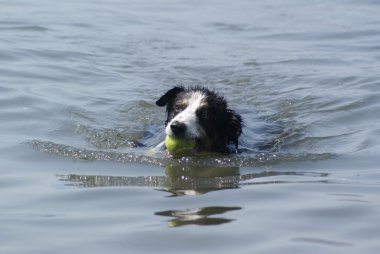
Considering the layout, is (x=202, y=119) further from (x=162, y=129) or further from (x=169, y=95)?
(x=162, y=129)

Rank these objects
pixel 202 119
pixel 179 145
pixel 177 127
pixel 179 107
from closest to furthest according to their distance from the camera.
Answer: pixel 177 127 → pixel 179 145 → pixel 202 119 → pixel 179 107

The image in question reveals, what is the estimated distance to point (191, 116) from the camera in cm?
838

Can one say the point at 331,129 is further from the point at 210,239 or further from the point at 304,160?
the point at 210,239

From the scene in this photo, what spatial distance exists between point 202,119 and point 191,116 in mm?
176

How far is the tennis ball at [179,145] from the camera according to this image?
8.27 meters

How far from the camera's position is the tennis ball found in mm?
8266

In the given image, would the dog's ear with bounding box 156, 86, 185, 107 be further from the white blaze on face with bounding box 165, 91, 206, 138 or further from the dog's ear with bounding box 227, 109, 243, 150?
the dog's ear with bounding box 227, 109, 243, 150

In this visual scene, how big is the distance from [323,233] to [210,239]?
0.72 m

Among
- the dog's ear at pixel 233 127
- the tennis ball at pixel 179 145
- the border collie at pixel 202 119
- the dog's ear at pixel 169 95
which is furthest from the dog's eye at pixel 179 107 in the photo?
the dog's ear at pixel 233 127

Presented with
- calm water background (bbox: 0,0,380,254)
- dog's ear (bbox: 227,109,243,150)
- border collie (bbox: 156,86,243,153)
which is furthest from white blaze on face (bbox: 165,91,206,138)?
dog's ear (bbox: 227,109,243,150)

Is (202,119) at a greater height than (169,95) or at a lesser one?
lesser

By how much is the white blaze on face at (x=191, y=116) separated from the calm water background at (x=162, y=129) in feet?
0.87

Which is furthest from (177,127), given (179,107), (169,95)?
(169,95)

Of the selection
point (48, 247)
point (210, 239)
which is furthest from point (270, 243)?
point (48, 247)
